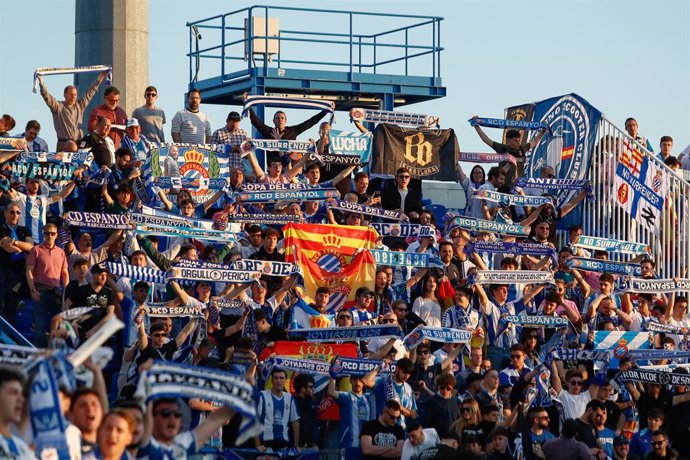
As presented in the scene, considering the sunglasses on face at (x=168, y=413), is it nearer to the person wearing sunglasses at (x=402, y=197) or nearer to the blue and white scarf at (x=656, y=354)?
A: the blue and white scarf at (x=656, y=354)

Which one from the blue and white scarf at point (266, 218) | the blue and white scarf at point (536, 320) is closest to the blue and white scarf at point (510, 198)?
the blue and white scarf at point (266, 218)

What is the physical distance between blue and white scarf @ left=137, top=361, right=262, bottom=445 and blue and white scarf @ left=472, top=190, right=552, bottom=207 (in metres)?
13.1

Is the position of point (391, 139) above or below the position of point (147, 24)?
below

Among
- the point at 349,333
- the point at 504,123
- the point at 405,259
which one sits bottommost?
the point at 349,333

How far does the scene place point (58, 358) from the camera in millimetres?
8953

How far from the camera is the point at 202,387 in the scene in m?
9.23

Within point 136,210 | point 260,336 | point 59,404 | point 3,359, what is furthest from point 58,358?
point 136,210

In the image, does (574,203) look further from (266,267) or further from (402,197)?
(266,267)

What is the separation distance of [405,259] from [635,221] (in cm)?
539

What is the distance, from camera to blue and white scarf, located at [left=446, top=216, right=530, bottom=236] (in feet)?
69.4

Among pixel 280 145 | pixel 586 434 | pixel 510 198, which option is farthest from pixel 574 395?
pixel 280 145

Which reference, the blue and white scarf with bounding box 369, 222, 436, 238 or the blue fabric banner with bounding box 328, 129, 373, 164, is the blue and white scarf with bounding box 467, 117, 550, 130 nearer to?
the blue fabric banner with bounding box 328, 129, 373, 164

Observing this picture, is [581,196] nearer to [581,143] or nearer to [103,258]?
[581,143]

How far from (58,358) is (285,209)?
12.1 meters
